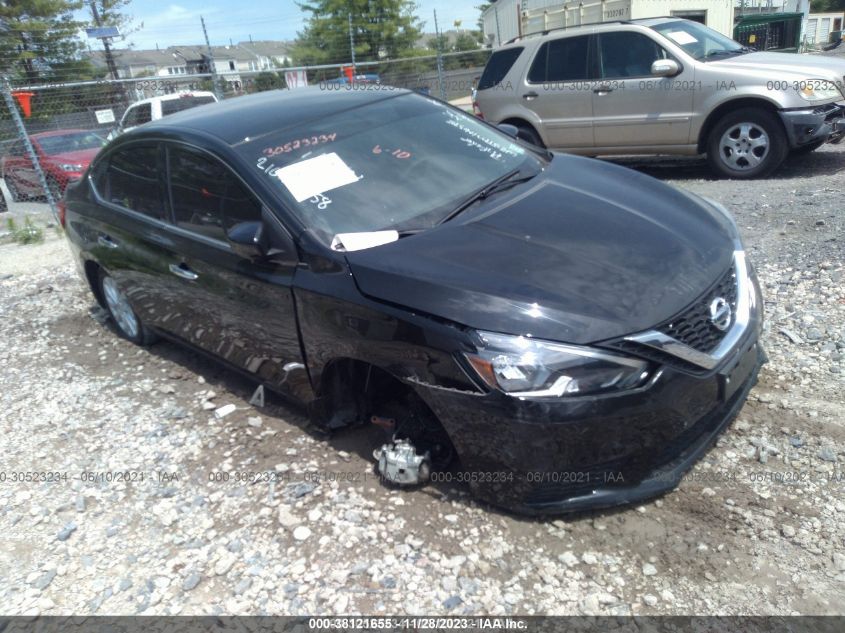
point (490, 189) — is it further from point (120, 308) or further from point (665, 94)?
point (665, 94)

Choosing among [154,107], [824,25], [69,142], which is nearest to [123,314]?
[69,142]

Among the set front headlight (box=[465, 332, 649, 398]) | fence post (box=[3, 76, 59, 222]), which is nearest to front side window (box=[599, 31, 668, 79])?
front headlight (box=[465, 332, 649, 398])

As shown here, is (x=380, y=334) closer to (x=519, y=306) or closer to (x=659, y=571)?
(x=519, y=306)

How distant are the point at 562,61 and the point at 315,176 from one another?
6054 millimetres

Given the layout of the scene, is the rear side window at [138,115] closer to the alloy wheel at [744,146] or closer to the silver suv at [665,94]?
the silver suv at [665,94]

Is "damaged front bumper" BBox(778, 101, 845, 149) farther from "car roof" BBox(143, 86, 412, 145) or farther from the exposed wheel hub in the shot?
the exposed wheel hub

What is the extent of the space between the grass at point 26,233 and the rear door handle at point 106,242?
534 centimetres

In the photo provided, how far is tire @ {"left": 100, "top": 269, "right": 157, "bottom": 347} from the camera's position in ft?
16.0

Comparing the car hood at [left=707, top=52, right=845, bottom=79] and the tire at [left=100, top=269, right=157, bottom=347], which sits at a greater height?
the car hood at [left=707, top=52, right=845, bottom=79]

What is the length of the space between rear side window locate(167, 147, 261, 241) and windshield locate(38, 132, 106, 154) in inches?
329

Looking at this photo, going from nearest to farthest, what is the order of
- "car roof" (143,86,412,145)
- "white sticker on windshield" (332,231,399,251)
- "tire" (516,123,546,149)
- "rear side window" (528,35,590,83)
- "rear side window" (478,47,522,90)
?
"white sticker on windshield" (332,231,399,251), "car roof" (143,86,412,145), "rear side window" (528,35,590,83), "tire" (516,123,546,149), "rear side window" (478,47,522,90)

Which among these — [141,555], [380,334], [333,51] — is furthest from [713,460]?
[333,51]

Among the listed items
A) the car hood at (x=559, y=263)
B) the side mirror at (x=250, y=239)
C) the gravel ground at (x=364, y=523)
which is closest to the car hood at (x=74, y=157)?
the gravel ground at (x=364, y=523)

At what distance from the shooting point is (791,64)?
704 centimetres
